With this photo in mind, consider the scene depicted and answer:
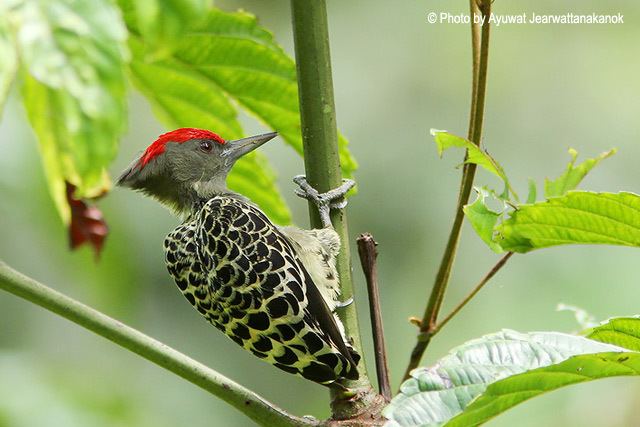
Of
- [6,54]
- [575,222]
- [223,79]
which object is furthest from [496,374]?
[223,79]

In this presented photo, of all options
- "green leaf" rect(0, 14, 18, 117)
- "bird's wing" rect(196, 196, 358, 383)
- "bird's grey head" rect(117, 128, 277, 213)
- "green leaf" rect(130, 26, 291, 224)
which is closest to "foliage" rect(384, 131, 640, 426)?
"green leaf" rect(0, 14, 18, 117)

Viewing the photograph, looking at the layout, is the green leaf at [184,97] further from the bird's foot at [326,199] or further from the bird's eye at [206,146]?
the bird's eye at [206,146]

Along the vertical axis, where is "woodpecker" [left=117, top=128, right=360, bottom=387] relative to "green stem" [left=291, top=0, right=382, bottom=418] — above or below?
below

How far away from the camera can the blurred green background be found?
425cm

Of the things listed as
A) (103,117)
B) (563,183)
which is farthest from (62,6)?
(563,183)

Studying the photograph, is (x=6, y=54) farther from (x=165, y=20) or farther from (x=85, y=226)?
(x=85, y=226)

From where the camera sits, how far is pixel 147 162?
3721mm

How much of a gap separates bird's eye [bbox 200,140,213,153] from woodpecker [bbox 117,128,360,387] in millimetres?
49

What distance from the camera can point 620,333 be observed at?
1.68 meters

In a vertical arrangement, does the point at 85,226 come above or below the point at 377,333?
above

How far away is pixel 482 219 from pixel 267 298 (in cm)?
117

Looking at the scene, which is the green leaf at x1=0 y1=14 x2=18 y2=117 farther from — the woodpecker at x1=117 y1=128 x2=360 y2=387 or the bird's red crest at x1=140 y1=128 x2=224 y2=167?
the bird's red crest at x1=140 y1=128 x2=224 y2=167

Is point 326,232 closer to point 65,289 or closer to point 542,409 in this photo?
point 542,409

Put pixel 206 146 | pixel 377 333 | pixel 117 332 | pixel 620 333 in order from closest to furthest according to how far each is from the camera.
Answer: pixel 620 333, pixel 117 332, pixel 377 333, pixel 206 146
